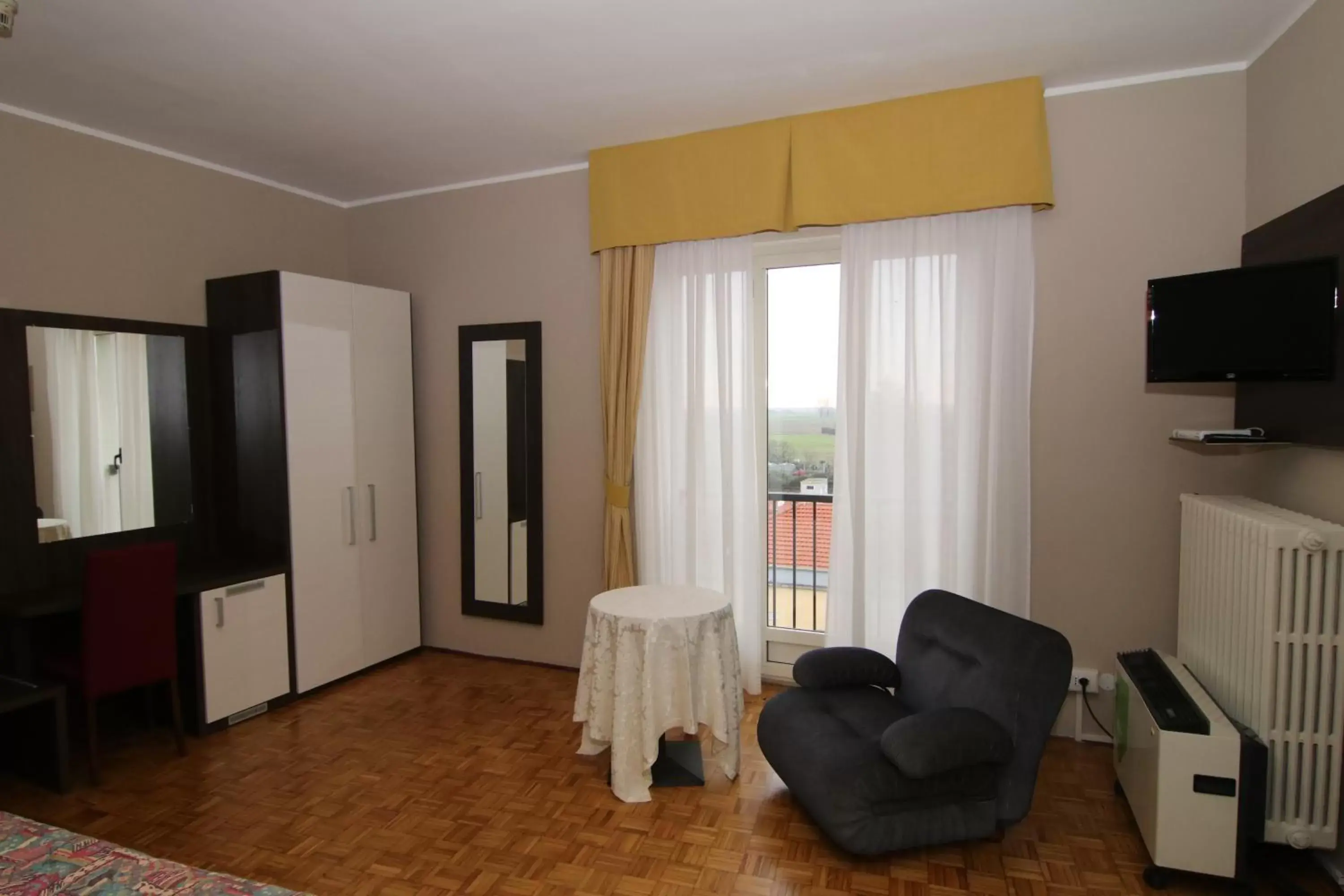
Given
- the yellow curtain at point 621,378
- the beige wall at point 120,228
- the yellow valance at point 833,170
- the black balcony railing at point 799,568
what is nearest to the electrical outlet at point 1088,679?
the black balcony railing at point 799,568

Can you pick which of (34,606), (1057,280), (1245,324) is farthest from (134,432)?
(1245,324)

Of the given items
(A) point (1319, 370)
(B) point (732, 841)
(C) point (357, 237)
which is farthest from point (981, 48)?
(C) point (357, 237)

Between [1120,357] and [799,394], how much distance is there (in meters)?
1.47

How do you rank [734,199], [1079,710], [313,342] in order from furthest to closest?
1. [313,342]
2. [734,199]
3. [1079,710]

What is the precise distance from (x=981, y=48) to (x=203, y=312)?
4.09 metres

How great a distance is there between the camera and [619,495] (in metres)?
4.12

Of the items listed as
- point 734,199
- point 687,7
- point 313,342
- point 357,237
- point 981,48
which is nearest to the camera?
point 687,7

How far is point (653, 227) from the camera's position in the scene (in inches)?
156

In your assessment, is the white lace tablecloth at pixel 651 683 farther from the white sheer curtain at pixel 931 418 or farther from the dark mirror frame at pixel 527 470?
the dark mirror frame at pixel 527 470

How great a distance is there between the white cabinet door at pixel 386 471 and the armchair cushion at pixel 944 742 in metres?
3.17

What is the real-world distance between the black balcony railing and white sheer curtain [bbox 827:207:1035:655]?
55cm

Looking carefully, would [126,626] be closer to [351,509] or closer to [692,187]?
[351,509]

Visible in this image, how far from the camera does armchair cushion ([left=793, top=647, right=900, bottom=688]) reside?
10.1 feet

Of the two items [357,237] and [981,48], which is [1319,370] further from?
[357,237]
